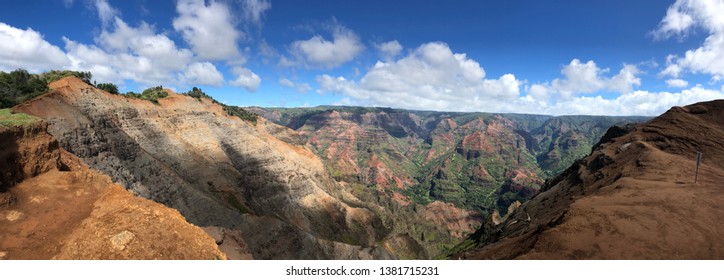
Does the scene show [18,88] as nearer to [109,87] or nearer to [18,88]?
[18,88]

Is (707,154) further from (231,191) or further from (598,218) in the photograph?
(231,191)

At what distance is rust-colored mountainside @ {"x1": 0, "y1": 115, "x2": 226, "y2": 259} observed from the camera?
526 inches

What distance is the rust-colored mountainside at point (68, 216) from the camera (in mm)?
13352

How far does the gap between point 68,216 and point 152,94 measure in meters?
55.3

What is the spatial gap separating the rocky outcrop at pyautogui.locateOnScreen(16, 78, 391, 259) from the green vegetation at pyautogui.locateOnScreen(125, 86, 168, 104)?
152cm

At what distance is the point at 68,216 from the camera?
15.0m

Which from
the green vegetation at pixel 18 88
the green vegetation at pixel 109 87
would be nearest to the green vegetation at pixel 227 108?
the green vegetation at pixel 109 87

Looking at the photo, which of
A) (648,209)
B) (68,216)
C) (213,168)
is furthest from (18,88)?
(648,209)

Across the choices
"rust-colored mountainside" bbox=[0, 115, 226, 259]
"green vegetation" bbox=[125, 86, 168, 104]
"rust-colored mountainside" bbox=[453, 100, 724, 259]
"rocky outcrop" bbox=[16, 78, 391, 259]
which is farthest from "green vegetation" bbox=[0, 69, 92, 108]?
"rust-colored mountainside" bbox=[453, 100, 724, 259]

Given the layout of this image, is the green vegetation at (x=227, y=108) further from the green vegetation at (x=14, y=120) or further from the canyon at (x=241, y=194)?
the green vegetation at (x=14, y=120)

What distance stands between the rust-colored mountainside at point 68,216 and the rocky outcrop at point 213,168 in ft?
42.0

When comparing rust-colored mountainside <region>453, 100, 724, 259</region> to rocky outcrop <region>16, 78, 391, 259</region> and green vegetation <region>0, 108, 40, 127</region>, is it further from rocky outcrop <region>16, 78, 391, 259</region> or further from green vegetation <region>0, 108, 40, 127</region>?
green vegetation <region>0, 108, 40, 127</region>

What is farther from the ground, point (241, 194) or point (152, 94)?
point (152, 94)

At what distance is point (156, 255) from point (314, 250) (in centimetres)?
3152
